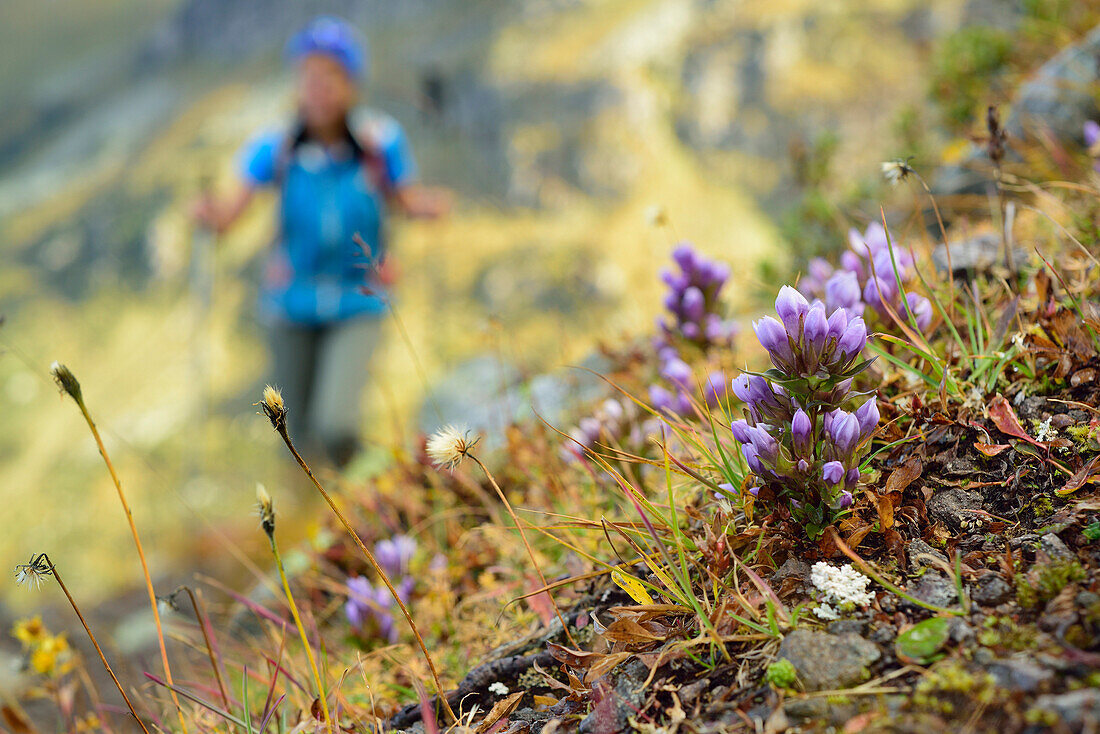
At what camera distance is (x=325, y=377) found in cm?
615

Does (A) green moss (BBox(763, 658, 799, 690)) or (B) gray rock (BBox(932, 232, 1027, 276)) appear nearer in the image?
(A) green moss (BBox(763, 658, 799, 690))

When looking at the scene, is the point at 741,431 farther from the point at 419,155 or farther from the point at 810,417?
the point at 419,155

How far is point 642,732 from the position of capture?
1525 mm

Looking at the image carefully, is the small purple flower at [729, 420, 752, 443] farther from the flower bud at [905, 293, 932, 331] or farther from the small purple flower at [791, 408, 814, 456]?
the flower bud at [905, 293, 932, 331]

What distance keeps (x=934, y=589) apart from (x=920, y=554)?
13 centimetres

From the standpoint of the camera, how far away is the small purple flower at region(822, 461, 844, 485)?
1.60 meters

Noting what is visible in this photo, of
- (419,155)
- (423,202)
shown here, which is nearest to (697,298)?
(423,202)

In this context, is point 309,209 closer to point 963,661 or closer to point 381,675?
point 381,675

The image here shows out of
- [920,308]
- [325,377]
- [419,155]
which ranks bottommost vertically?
[325,377]

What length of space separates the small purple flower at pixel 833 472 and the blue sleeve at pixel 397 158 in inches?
217

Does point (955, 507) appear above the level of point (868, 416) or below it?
below

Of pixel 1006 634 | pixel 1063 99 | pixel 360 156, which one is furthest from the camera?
pixel 360 156

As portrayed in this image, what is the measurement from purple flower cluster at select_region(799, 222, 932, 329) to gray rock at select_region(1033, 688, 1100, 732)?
1.08 meters

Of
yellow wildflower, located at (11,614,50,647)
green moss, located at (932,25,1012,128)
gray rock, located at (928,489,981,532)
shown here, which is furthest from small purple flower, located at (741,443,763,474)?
green moss, located at (932,25,1012,128)
